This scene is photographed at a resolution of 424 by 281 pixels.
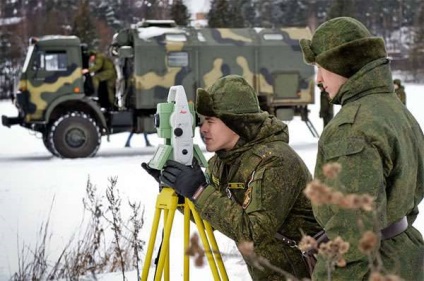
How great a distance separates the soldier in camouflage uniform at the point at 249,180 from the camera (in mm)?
2930

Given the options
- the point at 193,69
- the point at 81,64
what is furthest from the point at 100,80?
the point at 193,69

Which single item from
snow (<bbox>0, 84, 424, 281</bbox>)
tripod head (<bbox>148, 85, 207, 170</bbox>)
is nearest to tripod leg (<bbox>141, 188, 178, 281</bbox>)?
tripod head (<bbox>148, 85, 207, 170</bbox>)

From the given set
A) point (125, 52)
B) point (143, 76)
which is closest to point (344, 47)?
point (125, 52)

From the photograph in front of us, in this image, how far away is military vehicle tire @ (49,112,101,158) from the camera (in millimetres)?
13055

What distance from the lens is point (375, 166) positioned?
7.80 feet

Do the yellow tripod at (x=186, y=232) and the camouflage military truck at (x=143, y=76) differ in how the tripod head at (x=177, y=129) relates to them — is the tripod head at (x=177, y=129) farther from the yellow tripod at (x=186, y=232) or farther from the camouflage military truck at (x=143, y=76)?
the camouflage military truck at (x=143, y=76)

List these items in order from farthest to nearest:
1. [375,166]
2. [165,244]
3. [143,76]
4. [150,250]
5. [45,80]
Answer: [143,76], [45,80], [150,250], [165,244], [375,166]

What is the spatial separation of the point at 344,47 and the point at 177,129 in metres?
0.90

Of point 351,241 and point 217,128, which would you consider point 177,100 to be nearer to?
point 217,128

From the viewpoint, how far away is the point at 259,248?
3100 mm

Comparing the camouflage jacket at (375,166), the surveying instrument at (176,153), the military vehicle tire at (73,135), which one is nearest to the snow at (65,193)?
the military vehicle tire at (73,135)

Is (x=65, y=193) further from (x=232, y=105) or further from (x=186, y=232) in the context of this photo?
(x=232, y=105)

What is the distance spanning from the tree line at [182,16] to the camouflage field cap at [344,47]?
1448 inches

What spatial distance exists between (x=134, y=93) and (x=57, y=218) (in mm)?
6401
